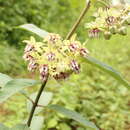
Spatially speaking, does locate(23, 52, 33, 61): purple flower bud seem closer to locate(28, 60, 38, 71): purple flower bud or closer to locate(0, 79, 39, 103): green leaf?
locate(28, 60, 38, 71): purple flower bud

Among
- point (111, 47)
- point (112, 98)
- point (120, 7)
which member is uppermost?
point (120, 7)

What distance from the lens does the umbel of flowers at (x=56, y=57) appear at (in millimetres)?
1188

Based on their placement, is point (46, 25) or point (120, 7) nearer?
point (120, 7)

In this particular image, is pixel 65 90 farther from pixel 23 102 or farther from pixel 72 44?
pixel 72 44

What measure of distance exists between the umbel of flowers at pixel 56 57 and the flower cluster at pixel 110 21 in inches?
3.7

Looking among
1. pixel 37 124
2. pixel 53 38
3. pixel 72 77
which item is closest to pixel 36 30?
pixel 53 38

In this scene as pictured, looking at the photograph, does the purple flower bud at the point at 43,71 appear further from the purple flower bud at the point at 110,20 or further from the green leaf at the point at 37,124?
the green leaf at the point at 37,124

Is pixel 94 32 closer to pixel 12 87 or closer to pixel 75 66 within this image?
pixel 75 66

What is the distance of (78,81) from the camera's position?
3.63m

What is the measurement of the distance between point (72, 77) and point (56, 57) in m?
2.40

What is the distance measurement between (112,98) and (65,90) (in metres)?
0.52

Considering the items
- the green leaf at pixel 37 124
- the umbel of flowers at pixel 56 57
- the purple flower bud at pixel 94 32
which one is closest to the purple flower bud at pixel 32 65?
the umbel of flowers at pixel 56 57

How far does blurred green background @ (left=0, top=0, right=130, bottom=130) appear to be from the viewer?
10.3 feet

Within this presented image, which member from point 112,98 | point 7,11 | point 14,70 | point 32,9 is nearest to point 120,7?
point 112,98
